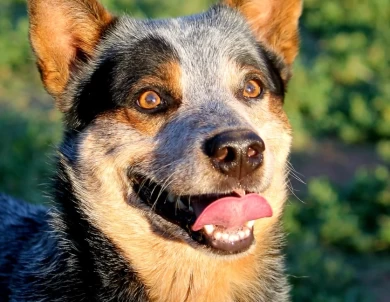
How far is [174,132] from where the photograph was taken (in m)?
4.03

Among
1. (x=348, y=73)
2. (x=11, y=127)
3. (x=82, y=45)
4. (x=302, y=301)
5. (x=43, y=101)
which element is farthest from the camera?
(x=348, y=73)

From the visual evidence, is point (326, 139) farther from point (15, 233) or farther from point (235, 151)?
point (235, 151)

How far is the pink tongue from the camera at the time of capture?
3814 mm

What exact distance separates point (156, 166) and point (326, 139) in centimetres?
483

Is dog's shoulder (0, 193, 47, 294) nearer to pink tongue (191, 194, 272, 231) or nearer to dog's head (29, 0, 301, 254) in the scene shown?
dog's head (29, 0, 301, 254)

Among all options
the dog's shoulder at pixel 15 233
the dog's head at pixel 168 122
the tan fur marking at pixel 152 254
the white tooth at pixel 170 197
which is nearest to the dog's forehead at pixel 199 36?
the dog's head at pixel 168 122

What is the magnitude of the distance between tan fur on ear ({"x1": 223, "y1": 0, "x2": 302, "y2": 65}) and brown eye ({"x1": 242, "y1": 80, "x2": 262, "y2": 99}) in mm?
503

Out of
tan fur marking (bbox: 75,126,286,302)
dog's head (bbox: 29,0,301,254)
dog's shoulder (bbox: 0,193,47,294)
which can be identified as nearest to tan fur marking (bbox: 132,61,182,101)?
dog's head (bbox: 29,0,301,254)

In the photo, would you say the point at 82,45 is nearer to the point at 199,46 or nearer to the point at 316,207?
the point at 199,46

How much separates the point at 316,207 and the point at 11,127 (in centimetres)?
348

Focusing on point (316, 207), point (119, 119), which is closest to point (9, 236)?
point (119, 119)

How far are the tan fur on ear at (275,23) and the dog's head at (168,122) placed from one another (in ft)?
0.18

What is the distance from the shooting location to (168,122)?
162 inches

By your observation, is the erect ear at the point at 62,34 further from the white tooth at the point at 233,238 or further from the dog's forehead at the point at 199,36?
the white tooth at the point at 233,238
